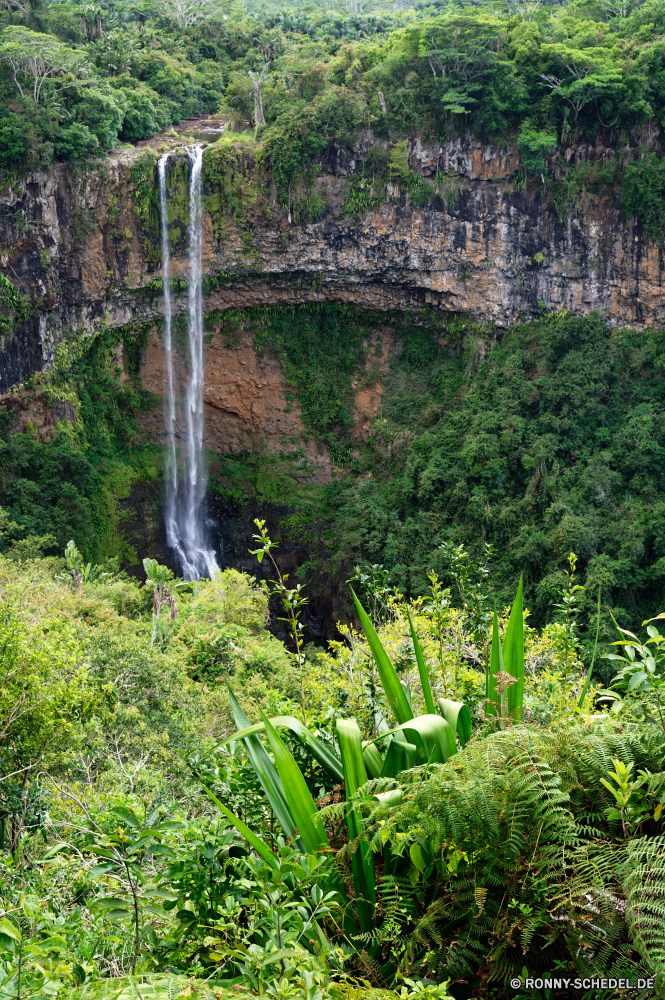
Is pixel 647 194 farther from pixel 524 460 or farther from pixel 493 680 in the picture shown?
pixel 493 680

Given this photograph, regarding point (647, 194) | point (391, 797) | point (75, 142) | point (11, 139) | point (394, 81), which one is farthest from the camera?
point (394, 81)

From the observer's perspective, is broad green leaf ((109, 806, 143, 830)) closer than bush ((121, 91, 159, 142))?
Yes

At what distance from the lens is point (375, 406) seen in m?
26.4

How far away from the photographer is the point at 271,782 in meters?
2.37

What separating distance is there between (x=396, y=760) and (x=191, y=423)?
24530 mm

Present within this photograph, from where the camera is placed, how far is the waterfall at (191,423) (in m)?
23.6

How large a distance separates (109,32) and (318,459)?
1712cm

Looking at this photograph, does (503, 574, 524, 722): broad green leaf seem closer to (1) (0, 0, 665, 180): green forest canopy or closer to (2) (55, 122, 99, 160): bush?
(1) (0, 0, 665, 180): green forest canopy

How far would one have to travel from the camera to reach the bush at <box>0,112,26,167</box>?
19.6m

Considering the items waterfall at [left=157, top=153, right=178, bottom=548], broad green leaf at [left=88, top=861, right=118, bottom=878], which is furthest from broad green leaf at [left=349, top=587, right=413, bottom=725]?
waterfall at [left=157, top=153, right=178, bottom=548]

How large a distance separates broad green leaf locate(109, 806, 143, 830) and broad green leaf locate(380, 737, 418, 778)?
2.57 feet

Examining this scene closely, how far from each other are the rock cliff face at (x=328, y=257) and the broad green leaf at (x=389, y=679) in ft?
68.4

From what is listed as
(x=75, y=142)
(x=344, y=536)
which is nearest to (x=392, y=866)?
(x=344, y=536)

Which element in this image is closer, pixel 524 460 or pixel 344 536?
pixel 524 460
